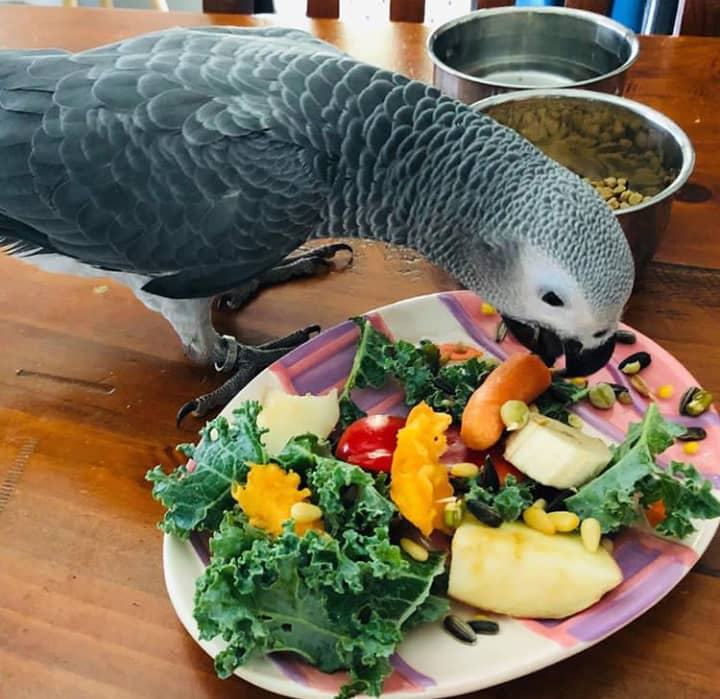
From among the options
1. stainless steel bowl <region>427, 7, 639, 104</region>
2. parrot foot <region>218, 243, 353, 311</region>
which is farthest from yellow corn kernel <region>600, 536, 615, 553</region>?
stainless steel bowl <region>427, 7, 639, 104</region>

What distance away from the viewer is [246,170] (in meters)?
0.86

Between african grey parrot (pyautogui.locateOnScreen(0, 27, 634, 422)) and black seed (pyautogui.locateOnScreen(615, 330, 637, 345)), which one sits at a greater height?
african grey parrot (pyautogui.locateOnScreen(0, 27, 634, 422))

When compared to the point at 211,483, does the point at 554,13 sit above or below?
above

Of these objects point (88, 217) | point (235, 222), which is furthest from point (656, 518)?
point (88, 217)

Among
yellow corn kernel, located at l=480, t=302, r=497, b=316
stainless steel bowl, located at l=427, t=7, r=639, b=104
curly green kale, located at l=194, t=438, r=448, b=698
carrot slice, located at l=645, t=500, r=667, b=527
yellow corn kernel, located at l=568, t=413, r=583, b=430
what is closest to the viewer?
curly green kale, located at l=194, t=438, r=448, b=698

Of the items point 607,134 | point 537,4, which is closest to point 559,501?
point 607,134

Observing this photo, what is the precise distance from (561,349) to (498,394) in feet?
0.37

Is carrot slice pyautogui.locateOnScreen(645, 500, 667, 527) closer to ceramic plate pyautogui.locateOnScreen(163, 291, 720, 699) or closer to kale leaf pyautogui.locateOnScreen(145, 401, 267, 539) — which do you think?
ceramic plate pyautogui.locateOnScreen(163, 291, 720, 699)

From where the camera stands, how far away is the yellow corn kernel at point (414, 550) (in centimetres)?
67

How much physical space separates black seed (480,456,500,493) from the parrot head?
162 mm

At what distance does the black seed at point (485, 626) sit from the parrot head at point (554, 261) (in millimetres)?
285

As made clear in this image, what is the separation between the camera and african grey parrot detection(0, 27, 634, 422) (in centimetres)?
85

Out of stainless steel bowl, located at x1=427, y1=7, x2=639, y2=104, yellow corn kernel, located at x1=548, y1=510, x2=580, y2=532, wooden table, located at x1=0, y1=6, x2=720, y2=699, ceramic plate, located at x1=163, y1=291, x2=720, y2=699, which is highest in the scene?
stainless steel bowl, located at x1=427, y1=7, x2=639, y2=104

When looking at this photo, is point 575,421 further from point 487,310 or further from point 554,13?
point 554,13
